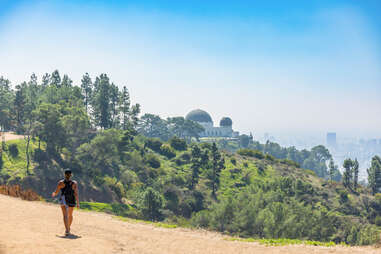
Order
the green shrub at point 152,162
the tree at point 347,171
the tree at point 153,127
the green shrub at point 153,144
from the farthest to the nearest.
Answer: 1. the tree at point 153,127
2. the green shrub at point 153,144
3. the tree at point 347,171
4. the green shrub at point 152,162

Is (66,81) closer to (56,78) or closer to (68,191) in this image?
(56,78)

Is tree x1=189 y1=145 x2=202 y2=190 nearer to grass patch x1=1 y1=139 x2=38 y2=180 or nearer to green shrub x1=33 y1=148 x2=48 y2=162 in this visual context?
green shrub x1=33 y1=148 x2=48 y2=162

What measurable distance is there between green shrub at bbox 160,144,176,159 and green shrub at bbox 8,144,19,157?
3623 cm

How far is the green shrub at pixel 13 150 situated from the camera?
5332 cm

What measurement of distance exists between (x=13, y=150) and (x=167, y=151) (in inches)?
1482

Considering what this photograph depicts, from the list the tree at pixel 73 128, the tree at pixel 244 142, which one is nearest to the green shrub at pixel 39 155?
the tree at pixel 73 128

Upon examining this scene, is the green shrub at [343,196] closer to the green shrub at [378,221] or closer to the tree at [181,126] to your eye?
the green shrub at [378,221]

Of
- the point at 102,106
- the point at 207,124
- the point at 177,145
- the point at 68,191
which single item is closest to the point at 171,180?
the point at 177,145

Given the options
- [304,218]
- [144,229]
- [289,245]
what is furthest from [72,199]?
[304,218]

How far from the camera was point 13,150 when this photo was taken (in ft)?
177

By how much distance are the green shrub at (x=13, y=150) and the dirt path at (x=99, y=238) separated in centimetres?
3657

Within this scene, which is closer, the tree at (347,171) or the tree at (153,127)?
the tree at (347,171)

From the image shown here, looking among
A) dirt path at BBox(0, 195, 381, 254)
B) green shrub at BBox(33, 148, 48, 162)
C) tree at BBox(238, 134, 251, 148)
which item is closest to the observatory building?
tree at BBox(238, 134, 251, 148)

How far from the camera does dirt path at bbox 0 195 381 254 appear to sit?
11984 millimetres
